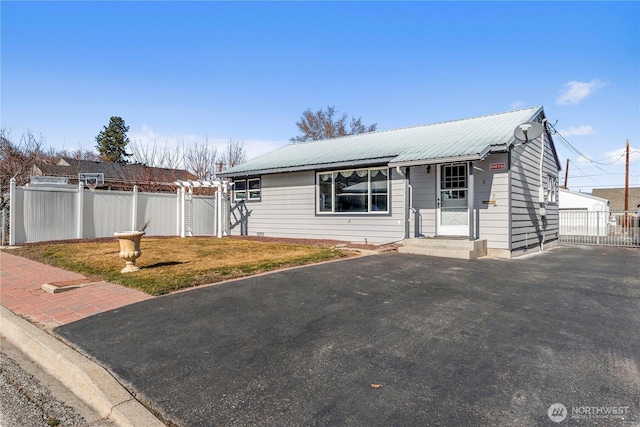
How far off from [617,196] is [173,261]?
51.9 meters

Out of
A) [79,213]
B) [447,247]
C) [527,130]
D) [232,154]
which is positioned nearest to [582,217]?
[527,130]

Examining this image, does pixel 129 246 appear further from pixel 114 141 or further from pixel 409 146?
pixel 114 141

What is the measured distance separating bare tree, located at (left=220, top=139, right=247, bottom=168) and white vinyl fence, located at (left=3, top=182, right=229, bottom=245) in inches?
417

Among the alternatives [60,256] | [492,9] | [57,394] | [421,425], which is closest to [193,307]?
[57,394]

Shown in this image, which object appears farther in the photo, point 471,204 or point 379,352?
point 471,204

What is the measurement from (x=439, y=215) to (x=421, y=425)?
9.08 meters

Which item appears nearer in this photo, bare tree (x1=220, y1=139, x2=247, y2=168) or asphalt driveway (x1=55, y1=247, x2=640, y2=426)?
asphalt driveway (x1=55, y1=247, x2=640, y2=426)

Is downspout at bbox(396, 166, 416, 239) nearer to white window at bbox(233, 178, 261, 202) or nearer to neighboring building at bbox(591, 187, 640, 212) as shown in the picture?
white window at bbox(233, 178, 261, 202)

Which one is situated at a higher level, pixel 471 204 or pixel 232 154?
pixel 232 154

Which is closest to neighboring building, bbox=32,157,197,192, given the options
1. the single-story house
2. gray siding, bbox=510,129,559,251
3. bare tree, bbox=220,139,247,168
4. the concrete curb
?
bare tree, bbox=220,139,247,168

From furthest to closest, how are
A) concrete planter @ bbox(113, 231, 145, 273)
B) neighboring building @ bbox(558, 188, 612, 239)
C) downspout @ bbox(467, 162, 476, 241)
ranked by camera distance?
neighboring building @ bbox(558, 188, 612, 239), downspout @ bbox(467, 162, 476, 241), concrete planter @ bbox(113, 231, 145, 273)

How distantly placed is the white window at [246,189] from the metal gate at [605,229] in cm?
1481

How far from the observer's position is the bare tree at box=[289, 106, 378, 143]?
36.5 m

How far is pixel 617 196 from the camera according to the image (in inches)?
1662
